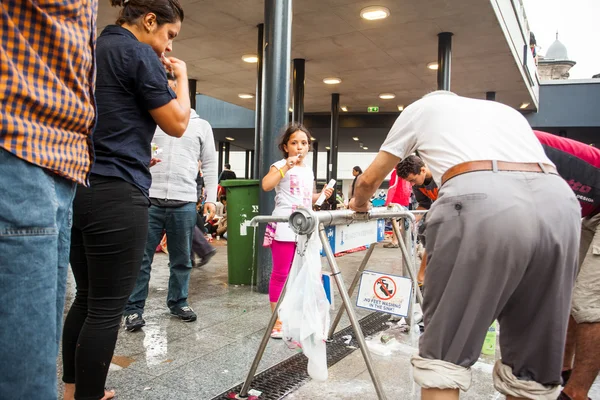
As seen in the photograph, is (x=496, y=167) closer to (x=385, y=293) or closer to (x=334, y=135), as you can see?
(x=385, y=293)

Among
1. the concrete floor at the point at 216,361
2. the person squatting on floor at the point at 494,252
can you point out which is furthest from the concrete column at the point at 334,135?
the person squatting on floor at the point at 494,252

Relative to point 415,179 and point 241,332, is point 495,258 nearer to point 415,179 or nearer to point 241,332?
point 241,332

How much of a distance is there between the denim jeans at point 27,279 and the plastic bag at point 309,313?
4.06 feet

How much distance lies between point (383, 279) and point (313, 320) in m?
0.90

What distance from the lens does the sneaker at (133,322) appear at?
370cm

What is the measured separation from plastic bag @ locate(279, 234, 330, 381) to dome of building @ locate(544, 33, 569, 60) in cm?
4778

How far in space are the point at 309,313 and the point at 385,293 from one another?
89cm

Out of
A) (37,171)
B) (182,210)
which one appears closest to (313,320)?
(37,171)

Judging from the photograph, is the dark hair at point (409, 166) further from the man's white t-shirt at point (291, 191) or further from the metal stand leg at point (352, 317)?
the metal stand leg at point (352, 317)

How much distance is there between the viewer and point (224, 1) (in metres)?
6.92

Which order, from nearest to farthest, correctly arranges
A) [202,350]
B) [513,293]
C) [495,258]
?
[495,258], [513,293], [202,350]

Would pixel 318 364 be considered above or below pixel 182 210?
below

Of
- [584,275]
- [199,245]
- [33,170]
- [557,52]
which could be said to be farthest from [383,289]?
[557,52]

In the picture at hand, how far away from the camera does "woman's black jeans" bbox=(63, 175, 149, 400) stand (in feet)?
6.31
